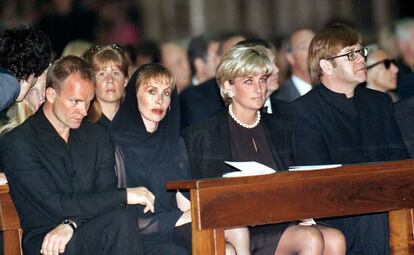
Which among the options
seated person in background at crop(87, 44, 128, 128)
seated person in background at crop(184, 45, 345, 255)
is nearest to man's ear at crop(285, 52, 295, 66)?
seated person in background at crop(87, 44, 128, 128)

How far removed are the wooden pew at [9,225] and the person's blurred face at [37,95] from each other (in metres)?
0.80

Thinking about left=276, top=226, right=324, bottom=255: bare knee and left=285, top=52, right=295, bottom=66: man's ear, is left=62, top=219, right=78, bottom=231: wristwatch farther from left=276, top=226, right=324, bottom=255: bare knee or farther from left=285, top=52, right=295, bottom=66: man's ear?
left=285, top=52, right=295, bottom=66: man's ear

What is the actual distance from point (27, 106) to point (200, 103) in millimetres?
2351

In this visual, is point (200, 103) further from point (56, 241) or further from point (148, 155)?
point (56, 241)

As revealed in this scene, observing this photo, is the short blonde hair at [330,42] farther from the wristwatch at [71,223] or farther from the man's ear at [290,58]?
the man's ear at [290,58]

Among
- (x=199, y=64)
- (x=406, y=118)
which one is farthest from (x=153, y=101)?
(x=199, y=64)

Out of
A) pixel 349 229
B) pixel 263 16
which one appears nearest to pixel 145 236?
pixel 349 229

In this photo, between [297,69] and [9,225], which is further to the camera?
[297,69]

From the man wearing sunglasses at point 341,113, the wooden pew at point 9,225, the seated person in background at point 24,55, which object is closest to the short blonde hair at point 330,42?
the man wearing sunglasses at point 341,113

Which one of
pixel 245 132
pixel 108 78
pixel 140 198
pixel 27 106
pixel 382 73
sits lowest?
pixel 140 198

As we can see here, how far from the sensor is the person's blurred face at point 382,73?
8.56 metres

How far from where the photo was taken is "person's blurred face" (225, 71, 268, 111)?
257 inches

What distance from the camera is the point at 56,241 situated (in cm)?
573

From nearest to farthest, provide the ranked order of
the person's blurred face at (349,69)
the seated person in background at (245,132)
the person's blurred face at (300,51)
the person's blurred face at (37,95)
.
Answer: the seated person in background at (245,132), the person's blurred face at (37,95), the person's blurred face at (349,69), the person's blurred face at (300,51)
